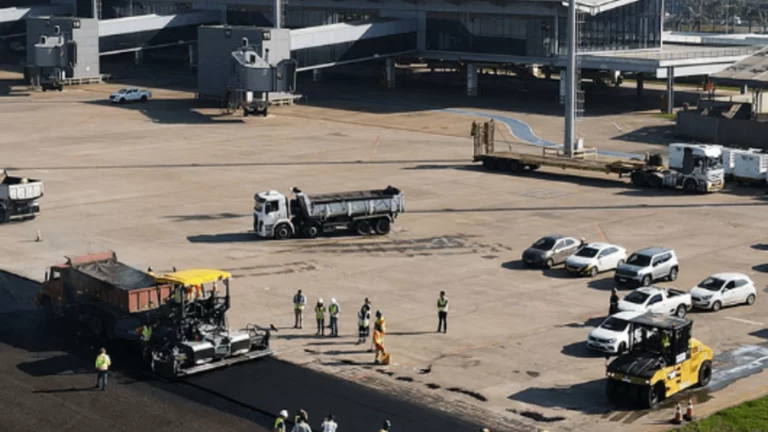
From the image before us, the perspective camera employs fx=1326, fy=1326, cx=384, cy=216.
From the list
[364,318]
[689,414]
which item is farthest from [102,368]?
[689,414]

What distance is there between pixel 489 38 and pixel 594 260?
71720 millimetres

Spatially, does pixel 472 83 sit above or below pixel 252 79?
below

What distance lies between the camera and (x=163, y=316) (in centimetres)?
4497

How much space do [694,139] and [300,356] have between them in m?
60.1

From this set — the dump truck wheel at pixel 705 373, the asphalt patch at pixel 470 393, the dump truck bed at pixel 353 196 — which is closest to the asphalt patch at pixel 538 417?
the asphalt patch at pixel 470 393

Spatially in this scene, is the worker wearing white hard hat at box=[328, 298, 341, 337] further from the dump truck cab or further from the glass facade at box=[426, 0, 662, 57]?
the glass facade at box=[426, 0, 662, 57]

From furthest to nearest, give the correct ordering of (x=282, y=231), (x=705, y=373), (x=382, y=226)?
(x=382, y=226) → (x=282, y=231) → (x=705, y=373)

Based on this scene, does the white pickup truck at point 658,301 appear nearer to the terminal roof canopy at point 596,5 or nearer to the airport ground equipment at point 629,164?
the airport ground equipment at point 629,164

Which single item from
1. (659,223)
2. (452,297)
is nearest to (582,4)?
(659,223)

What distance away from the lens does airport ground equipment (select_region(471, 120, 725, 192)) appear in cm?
7762

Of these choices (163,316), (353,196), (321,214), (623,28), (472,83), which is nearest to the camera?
(163,316)

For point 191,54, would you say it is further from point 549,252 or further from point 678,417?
point 678,417

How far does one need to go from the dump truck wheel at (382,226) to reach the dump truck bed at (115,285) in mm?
18509

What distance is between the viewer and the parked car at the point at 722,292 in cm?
5191
